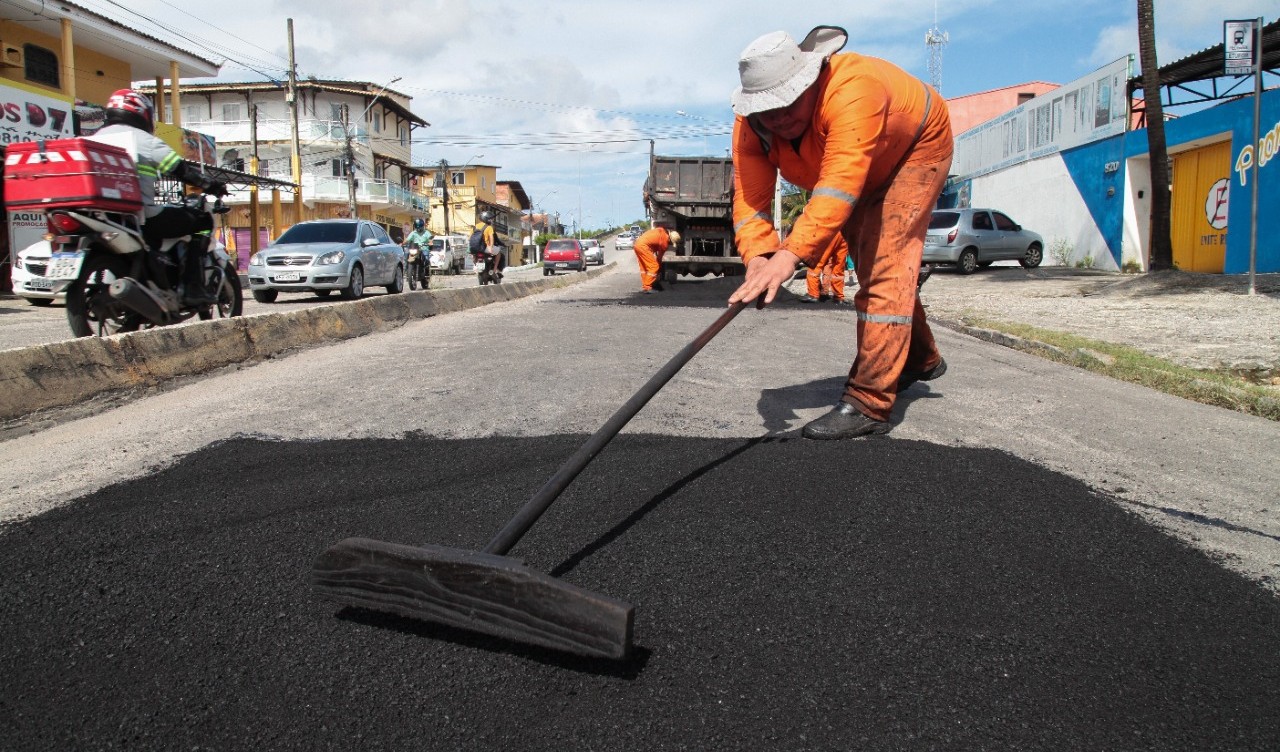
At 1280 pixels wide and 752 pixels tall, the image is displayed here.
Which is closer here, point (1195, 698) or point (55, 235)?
point (1195, 698)

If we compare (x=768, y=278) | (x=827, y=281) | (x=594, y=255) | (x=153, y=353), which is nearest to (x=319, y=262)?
(x=827, y=281)

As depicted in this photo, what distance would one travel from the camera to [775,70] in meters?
3.05

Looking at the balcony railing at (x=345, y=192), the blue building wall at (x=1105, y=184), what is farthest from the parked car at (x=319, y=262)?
the balcony railing at (x=345, y=192)

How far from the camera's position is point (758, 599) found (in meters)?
2.02

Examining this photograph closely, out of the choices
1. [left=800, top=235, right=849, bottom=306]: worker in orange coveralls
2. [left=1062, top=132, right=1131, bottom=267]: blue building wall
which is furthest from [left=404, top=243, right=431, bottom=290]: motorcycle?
[left=1062, top=132, right=1131, bottom=267]: blue building wall

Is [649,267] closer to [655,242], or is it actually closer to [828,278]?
[655,242]

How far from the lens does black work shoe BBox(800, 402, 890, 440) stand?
337cm

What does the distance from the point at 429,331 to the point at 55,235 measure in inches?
116

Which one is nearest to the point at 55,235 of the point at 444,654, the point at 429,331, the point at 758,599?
the point at 429,331

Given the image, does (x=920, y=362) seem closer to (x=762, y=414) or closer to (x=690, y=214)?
(x=762, y=414)

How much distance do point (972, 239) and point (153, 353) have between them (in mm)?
16881

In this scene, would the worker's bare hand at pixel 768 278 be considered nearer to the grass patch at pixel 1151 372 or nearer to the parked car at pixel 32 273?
the grass patch at pixel 1151 372

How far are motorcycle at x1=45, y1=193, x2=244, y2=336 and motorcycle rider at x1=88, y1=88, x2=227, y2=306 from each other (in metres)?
0.08

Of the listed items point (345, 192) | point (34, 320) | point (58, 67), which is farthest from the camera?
point (345, 192)
